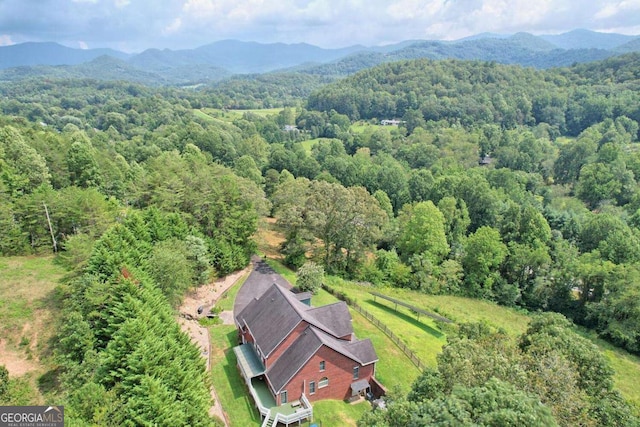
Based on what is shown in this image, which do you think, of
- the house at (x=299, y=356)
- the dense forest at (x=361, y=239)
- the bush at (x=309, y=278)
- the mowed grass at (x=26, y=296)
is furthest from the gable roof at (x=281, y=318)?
the mowed grass at (x=26, y=296)

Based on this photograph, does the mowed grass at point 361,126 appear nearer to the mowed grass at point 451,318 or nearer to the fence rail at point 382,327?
the mowed grass at point 451,318

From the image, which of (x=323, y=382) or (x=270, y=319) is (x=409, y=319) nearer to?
(x=323, y=382)

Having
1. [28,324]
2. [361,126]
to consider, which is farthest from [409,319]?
[361,126]

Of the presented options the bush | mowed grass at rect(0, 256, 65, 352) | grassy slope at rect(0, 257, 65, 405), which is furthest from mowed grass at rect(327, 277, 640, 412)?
mowed grass at rect(0, 256, 65, 352)

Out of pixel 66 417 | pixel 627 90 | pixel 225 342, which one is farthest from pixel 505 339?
pixel 627 90

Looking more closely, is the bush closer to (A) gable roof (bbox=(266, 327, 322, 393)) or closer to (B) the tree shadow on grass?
(B) the tree shadow on grass

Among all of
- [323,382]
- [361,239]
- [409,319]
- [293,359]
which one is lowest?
[409,319]

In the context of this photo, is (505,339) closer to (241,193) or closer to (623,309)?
(623,309)
